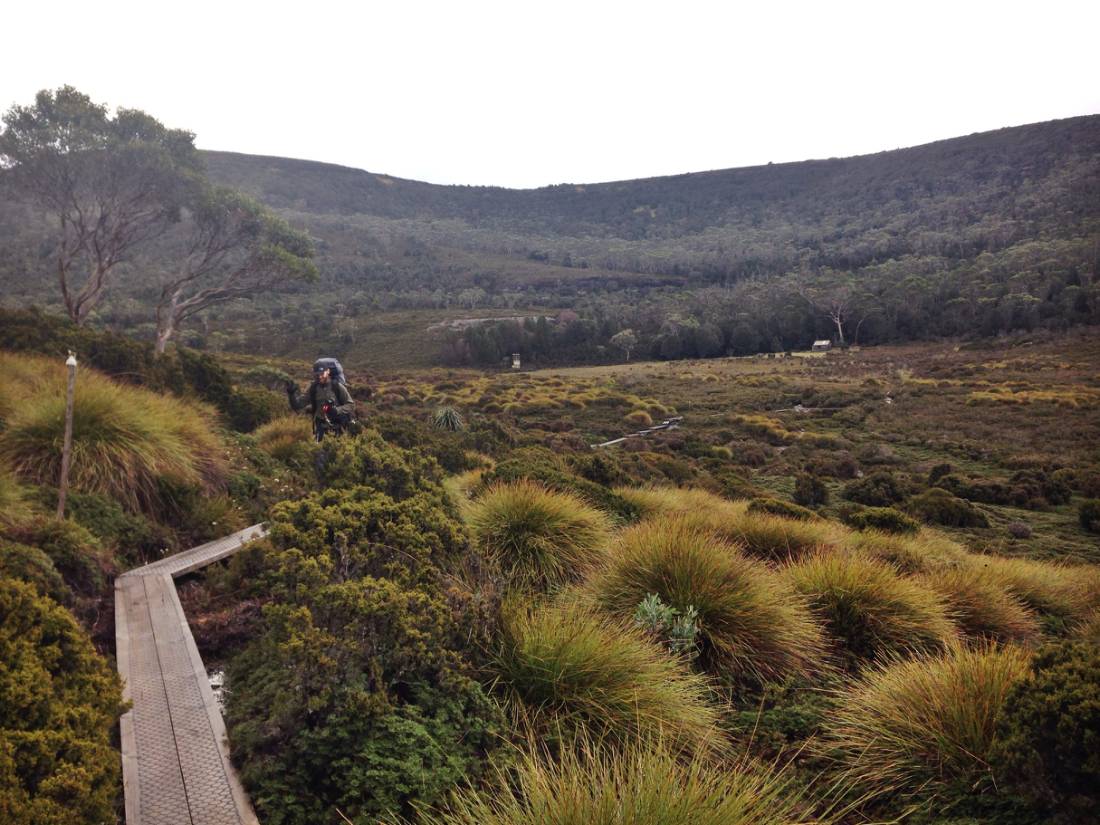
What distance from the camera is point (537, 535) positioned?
6.29 meters

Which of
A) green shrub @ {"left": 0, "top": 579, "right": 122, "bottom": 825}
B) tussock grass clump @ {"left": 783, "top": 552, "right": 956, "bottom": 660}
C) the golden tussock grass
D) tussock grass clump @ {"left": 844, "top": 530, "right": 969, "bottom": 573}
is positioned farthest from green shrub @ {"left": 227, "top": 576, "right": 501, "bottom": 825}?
the golden tussock grass

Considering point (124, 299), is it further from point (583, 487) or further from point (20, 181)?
point (583, 487)

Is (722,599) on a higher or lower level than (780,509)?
higher

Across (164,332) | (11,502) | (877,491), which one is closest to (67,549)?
(11,502)

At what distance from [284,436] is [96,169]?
70.8ft

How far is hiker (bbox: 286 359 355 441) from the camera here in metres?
8.70

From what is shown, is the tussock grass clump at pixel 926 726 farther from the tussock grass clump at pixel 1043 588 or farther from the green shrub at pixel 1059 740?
the tussock grass clump at pixel 1043 588

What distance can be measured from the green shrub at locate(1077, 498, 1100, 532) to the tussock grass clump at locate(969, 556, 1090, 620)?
9098 millimetres

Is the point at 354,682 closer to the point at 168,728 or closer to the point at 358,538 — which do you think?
the point at 168,728

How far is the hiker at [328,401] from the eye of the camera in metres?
8.70

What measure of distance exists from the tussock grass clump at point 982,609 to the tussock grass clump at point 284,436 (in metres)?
9.60

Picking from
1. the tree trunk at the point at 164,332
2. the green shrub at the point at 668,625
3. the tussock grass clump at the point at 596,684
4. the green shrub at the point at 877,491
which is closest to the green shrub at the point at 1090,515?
the green shrub at the point at 877,491

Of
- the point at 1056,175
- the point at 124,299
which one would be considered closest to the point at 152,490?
the point at 124,299

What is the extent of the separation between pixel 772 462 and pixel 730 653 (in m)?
19.7
